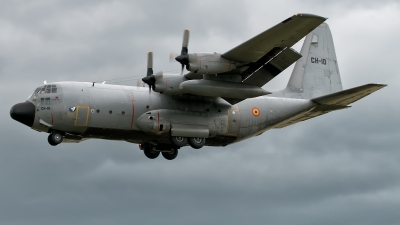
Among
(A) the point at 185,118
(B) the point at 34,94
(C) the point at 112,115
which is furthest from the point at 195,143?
(B) the point at 34,94

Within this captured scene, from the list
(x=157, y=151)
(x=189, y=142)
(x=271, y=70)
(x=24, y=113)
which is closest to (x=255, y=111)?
(x=271, y=70)

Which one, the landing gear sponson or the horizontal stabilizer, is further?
the horizontal stabilizer

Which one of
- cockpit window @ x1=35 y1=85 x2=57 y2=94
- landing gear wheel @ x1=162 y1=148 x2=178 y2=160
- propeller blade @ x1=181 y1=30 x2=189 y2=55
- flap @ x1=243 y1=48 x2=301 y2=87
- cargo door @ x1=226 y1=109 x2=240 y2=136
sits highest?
propeller blade @ x1=181 y1=30 x2=189 y2=55

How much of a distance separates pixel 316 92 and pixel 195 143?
264 inches

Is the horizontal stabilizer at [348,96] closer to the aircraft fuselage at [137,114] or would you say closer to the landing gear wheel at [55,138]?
the aircraft fuselage at [137,114]

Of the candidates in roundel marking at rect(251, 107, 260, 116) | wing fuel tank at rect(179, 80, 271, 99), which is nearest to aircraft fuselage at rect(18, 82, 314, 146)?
roundel marking at rect(251, 107, 260, 116)

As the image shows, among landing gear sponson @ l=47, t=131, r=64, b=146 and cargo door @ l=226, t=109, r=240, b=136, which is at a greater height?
cargo door @ l=226, t=109, r=240, b=136

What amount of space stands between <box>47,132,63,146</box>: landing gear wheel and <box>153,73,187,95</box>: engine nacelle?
13.3 feet

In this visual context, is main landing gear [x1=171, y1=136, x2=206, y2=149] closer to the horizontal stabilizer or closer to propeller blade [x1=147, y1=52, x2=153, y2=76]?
propeller blade [x1=147, y1=52, x2=153, y2=76]

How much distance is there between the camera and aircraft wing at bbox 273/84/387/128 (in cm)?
2998

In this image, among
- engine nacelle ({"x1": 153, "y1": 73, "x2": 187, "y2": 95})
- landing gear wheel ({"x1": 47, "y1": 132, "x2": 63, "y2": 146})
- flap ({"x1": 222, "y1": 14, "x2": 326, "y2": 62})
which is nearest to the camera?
flap ({"x1": 222, "y1": 14, "x2": 326, "y2": 62})

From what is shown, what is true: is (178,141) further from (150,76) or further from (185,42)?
(185,42)

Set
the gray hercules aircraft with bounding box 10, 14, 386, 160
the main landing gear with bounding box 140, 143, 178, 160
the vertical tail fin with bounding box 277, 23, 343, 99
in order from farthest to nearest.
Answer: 1. the vertical tail fin with bounding box 277, 23, 343, 99
2. the main landing gear with bounding box 140, 143, 178, 160
3. the gray hercules aircraft with bounding box 10, 14, 386, 160

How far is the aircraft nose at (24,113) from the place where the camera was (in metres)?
28.5
